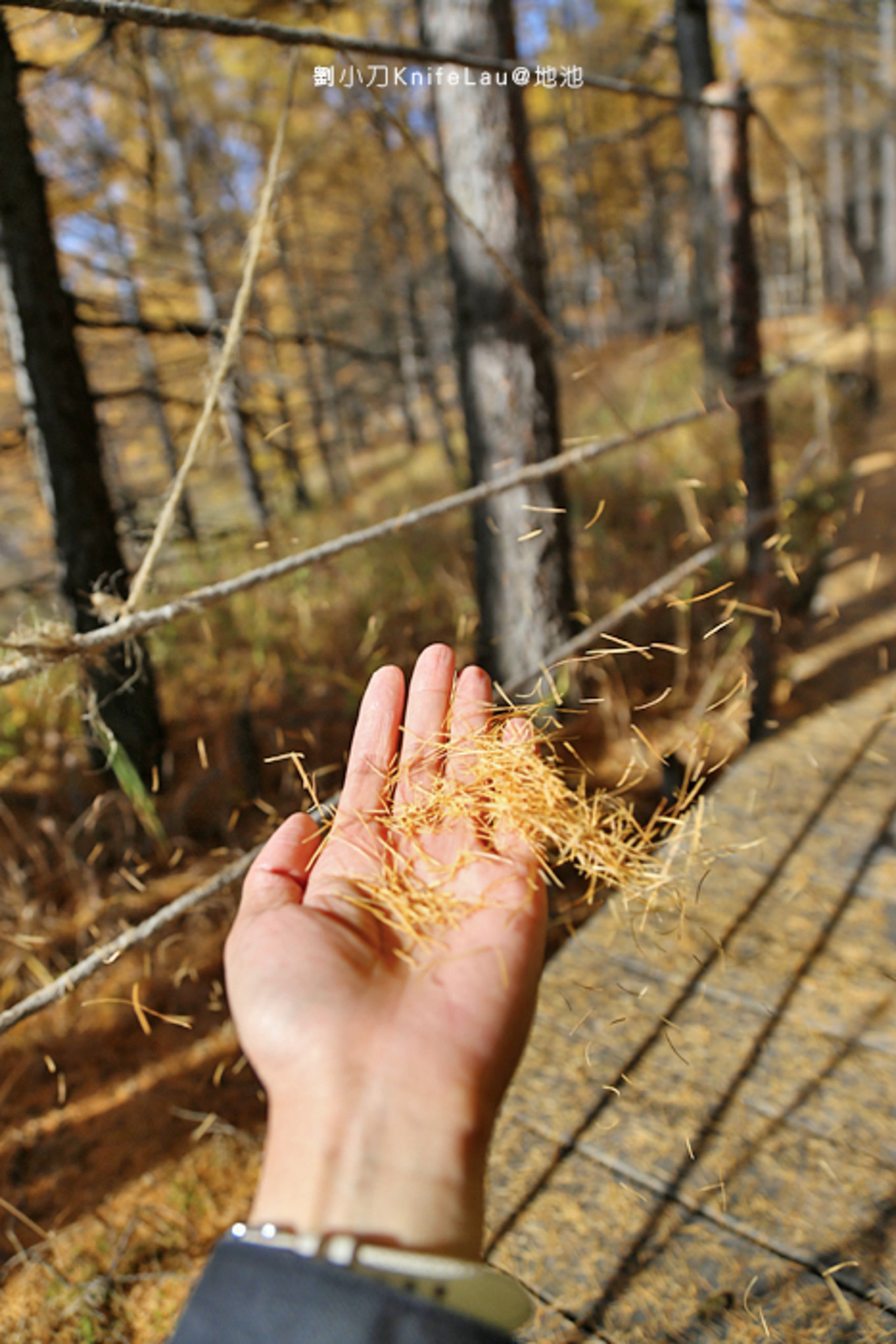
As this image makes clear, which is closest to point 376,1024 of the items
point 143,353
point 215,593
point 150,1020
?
point 215,593

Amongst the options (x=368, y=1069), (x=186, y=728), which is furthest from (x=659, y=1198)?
(x=186, y=728)

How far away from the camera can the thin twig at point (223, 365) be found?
134cm

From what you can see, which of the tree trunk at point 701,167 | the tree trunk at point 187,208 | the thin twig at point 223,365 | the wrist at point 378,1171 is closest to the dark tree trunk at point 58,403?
the thin twig at point 223,365

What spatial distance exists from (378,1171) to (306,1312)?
16 cm

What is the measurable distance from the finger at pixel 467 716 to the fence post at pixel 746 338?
1753mm

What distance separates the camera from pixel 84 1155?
2.08 meters

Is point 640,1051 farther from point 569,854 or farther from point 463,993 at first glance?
point 463,993

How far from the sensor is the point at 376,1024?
92 centimetres

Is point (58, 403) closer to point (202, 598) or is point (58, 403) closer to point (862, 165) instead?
point (202, 598)

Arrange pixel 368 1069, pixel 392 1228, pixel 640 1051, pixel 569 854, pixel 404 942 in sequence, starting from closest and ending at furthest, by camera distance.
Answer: pixel 392 1228
pixel 368 1069
pixel 404 942
pixel 569 854
pixel 640 1051

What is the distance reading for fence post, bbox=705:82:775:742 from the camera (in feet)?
8.79

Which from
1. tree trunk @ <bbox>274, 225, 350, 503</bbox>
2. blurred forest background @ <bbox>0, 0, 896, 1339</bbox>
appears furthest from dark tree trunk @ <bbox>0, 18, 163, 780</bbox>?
tree trunk @ <bbox>274, 225, 350, 503</bbox>

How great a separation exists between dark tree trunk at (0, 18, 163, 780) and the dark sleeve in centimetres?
218

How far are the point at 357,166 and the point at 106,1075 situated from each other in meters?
11.0
